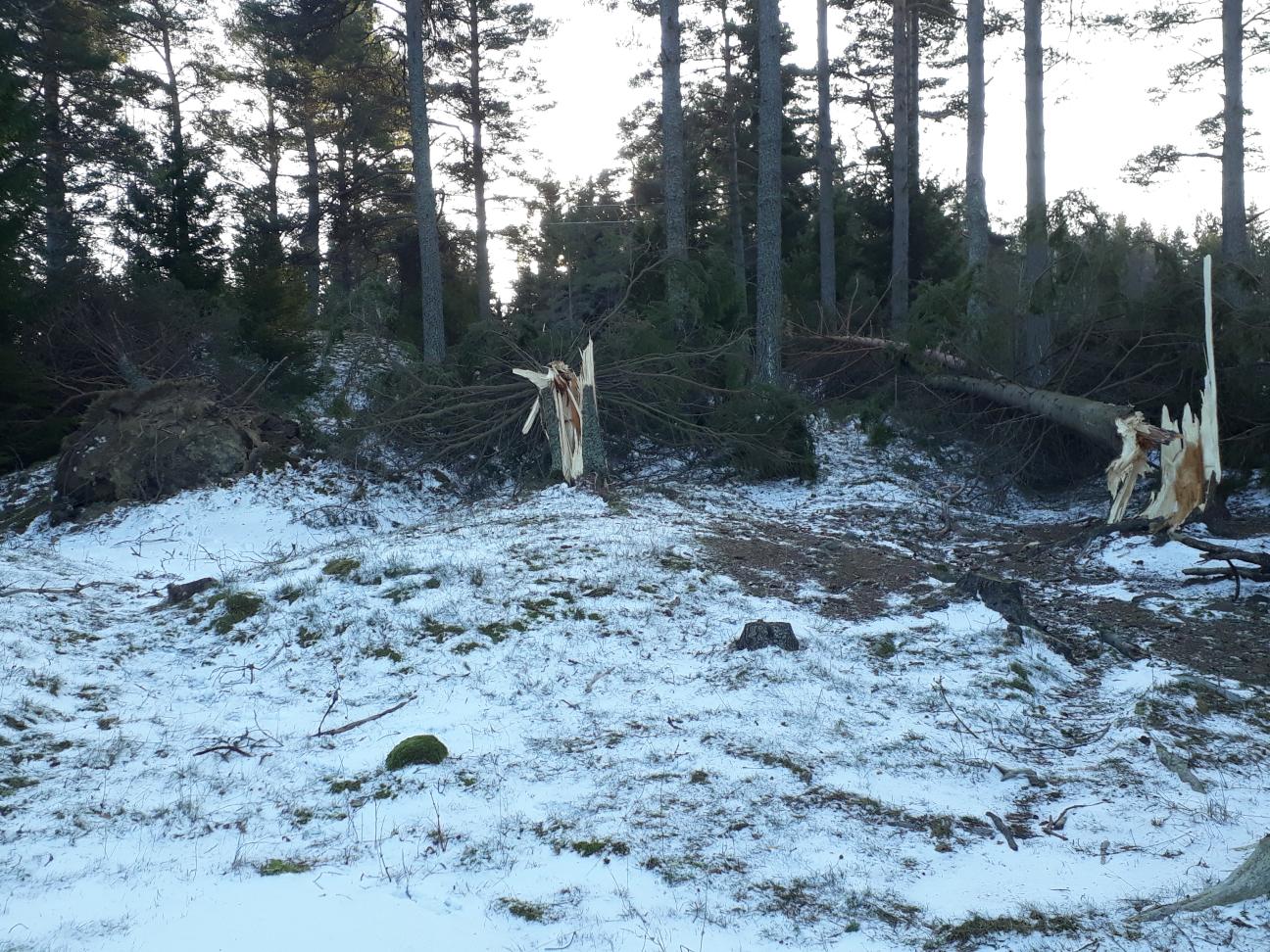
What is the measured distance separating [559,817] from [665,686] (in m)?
1.72

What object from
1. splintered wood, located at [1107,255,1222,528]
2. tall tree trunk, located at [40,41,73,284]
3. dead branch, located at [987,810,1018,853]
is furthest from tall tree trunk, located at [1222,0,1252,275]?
tall tree trunk, located at [40,41,73,284]

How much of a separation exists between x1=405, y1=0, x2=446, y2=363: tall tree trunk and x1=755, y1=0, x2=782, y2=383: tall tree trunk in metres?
5.59

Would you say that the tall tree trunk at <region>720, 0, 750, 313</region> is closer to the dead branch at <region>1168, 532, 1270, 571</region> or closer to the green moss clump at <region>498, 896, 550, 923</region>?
the dead branch at <region>1168, 532, 1270, 571</region>

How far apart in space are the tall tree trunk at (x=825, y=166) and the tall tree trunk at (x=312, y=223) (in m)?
11.1

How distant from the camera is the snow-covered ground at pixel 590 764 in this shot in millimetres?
3508

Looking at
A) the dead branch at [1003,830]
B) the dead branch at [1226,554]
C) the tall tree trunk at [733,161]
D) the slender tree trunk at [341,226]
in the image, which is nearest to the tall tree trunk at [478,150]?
the slender tree trunk at [341,226]

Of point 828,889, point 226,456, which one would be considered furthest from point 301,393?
point 828,889

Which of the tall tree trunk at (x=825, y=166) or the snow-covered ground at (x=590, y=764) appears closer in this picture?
the snow-covered ground at (x=590, y=764)

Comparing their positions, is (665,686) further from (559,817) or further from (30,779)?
(30,779)

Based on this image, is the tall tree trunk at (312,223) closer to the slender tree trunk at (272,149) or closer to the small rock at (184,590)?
the slender tree trunk at (272,149)

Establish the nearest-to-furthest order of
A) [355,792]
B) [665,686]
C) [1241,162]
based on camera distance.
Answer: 1. [355,792]
2. [665,686]
3. [1241,162]

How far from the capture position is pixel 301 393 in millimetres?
15672

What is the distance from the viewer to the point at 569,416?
11156 mm

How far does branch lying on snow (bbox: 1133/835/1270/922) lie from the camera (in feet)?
10.9
